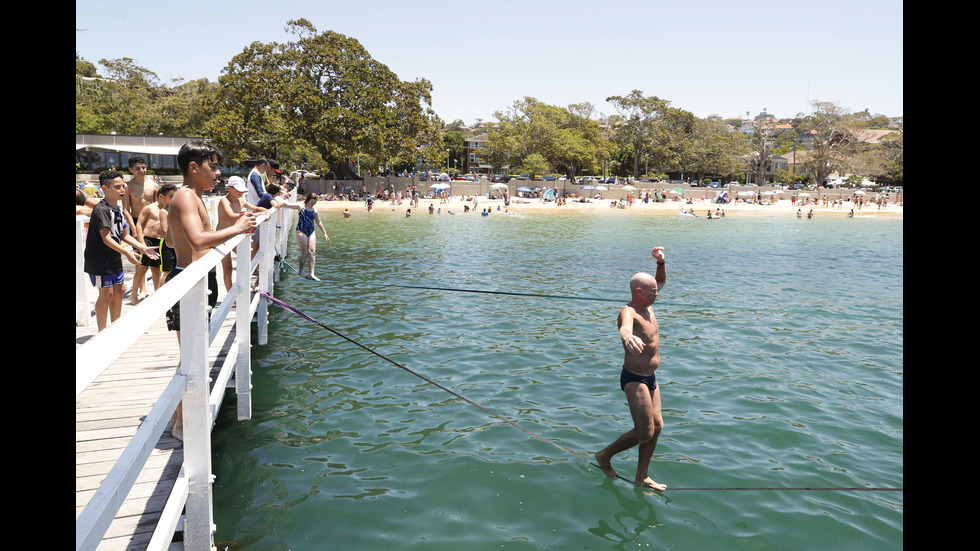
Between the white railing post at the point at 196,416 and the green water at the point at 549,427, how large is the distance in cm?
94

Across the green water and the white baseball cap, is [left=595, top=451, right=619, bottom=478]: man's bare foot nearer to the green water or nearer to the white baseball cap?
the green water

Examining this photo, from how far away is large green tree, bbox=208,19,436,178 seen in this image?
52156mm

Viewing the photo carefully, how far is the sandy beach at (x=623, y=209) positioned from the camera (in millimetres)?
54656

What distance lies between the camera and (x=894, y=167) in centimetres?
9231

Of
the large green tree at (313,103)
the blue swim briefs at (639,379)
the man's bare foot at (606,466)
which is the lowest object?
the man's bare foot at (606,466)

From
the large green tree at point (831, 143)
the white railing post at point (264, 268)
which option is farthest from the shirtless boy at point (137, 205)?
the large green tree at point (831, 143)

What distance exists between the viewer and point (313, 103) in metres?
52.5

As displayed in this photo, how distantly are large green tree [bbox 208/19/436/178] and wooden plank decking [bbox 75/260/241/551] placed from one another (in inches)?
1898

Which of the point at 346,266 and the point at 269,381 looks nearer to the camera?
the point at 269,381

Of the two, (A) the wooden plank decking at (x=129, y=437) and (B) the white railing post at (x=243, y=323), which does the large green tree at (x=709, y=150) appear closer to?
(B) the white railing post at (x=243, y=323)

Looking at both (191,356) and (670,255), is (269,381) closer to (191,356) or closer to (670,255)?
(191,356)
